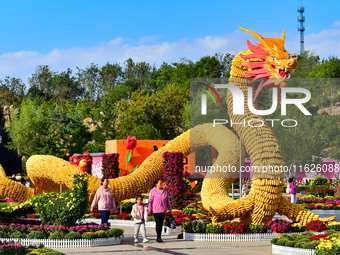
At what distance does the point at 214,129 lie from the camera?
2091 cm

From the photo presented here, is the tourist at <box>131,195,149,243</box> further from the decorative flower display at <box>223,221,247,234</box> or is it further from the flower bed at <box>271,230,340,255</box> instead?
the flower bed at <box>271,230,340,255</box>

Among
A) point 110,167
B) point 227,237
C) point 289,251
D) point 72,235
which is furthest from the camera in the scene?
point 110,167

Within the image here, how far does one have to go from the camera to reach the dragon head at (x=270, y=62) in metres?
13.1

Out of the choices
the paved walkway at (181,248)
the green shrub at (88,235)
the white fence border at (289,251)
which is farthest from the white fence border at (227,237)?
the green shrub at (88,235)

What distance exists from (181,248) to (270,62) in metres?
4.74

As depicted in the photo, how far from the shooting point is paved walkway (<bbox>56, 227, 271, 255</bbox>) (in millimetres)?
11403

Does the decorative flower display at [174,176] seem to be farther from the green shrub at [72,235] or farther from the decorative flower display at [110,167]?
the green shrub at [72,235]

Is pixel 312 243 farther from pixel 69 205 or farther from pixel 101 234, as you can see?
pixel 69 205

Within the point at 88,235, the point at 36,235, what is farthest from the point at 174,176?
the point at 36,235

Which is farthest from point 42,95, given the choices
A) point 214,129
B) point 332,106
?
point 214,129

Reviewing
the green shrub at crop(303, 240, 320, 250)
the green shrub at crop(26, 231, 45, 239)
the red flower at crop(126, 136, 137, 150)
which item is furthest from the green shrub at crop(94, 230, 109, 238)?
the red flower at crop(126, 136, 137, 150)

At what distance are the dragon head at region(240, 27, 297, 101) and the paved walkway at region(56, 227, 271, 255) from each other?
12.3ft

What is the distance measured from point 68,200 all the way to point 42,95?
70805 mm

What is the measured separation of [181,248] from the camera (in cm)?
1198
